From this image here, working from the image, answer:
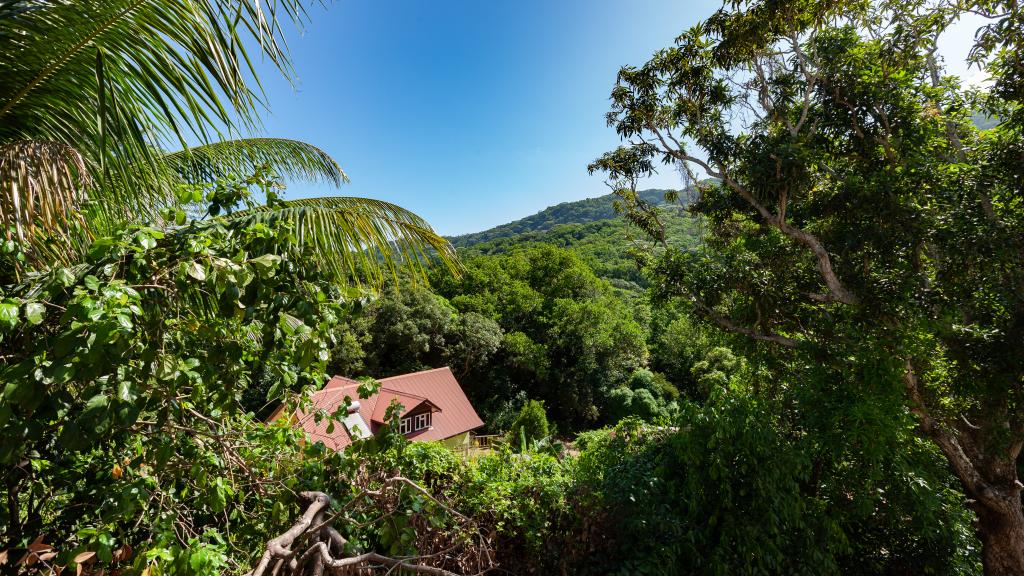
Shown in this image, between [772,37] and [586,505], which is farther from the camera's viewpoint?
[772,37]

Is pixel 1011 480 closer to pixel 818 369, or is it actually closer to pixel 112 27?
pixel 818 369

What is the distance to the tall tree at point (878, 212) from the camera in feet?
13.4

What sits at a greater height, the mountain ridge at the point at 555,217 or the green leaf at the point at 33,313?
the mountain ridge at the point at 555,217

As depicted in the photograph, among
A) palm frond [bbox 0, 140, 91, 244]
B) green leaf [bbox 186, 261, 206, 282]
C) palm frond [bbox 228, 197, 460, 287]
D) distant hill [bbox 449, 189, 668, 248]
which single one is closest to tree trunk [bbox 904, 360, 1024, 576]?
palm frond [bbox 228, 197, 460, 287]

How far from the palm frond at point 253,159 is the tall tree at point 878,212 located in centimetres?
450

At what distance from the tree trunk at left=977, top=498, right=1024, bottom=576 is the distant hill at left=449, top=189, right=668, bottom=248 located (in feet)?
237

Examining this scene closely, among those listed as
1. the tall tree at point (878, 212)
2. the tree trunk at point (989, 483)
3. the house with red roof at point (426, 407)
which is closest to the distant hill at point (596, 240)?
the house with red roof at point (426, 407)

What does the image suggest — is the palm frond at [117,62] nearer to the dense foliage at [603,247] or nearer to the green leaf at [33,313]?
the green leaf at [33,313]

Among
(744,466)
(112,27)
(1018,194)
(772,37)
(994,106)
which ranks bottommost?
(744,466)

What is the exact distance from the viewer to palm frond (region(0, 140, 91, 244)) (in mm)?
1676

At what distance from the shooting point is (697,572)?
11.0ft

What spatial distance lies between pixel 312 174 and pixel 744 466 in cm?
535

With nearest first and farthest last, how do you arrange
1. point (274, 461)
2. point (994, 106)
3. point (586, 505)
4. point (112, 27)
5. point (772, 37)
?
point (112, 27) < point (274, 461) < point (586, 505) < point (994, 106) < point (772, 37)

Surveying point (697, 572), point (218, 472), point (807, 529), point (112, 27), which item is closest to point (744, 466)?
point (807, 529)
